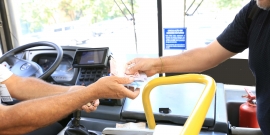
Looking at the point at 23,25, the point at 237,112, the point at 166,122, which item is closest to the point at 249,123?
the point at 237,112

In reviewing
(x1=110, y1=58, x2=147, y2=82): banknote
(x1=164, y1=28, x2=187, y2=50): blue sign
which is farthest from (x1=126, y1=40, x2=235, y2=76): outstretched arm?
(x1=164, y1=28, x2=187, y2=50): blue sign

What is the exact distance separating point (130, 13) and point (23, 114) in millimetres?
1092

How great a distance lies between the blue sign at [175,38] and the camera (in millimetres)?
1769

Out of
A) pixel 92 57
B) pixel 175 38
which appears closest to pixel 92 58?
pixel 92 57

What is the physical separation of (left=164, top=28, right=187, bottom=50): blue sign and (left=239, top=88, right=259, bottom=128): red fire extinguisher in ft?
1.70

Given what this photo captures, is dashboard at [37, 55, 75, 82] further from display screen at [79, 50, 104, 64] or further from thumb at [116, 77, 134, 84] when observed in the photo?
thumb at [116, 77, 134, 84]

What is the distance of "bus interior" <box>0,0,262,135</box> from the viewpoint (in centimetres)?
118

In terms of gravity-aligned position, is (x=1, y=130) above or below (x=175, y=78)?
below

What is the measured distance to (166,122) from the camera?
3.87 ft

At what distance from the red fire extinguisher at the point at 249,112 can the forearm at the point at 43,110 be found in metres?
0.94

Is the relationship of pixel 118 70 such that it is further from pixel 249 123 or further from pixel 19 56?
pixel 19 56

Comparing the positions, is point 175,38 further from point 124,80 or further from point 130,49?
point 124,80

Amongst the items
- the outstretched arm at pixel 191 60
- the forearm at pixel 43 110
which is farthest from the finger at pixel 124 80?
the outstretched arm at pixel 191 60

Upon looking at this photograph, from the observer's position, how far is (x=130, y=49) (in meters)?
1.99
